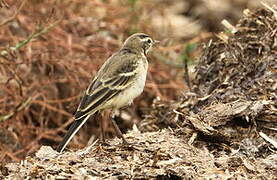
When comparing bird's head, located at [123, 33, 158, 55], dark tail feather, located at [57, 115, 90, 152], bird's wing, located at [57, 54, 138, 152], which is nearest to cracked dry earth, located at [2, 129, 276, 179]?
dark tail feather, located at [57, 115, 90, 152]

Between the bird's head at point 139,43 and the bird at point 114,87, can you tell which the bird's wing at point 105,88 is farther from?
the bird's head at point 139,43

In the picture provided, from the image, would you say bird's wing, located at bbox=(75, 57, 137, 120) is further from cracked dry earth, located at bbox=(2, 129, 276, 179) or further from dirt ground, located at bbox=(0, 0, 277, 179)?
cracked dry earth, located at bbox=(2, 129, 276, 179)

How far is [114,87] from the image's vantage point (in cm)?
659

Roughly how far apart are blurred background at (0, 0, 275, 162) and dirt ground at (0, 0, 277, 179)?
0.08 ft

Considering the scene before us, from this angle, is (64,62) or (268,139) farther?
(64,62)

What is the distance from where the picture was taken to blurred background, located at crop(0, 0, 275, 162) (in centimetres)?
928

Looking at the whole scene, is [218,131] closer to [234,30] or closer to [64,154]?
[64,154]

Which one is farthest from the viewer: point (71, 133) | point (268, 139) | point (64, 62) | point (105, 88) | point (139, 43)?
point (64, 62)

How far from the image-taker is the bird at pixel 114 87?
20.7ft

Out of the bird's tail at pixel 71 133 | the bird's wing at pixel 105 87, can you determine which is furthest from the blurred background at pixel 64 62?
the bird's tail at pixel 71 133

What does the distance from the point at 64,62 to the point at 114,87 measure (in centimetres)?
376

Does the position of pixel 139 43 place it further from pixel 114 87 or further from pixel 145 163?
pixel 145 163

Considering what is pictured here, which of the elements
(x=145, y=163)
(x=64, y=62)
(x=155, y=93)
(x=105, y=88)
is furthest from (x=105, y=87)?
(x=155, y=93)

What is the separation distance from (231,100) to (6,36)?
4795 millimetres
